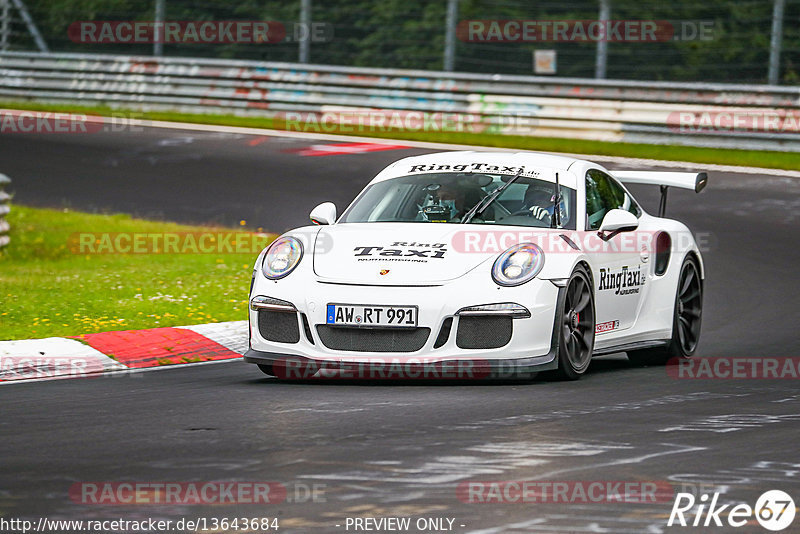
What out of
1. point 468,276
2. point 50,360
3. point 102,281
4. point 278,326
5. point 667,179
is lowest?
point 50,360

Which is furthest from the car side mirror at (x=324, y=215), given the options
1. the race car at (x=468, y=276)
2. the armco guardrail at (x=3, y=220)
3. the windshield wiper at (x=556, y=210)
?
the armco guardrail at (x=3, y=220)

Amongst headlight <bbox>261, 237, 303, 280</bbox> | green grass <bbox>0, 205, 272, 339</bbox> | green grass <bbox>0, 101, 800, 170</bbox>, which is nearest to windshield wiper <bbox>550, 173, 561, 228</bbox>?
headlight <bbox>261, 237, 303, 280</bbox>

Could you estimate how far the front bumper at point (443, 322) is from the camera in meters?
7.80

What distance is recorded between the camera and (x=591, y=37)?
21.8 meters

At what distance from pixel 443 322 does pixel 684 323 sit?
265 cm

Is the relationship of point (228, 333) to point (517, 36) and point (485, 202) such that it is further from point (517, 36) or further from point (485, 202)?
point (517, 36)

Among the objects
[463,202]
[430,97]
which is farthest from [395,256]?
[430,97]

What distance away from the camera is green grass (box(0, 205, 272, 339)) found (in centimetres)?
1036

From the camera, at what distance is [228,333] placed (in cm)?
999

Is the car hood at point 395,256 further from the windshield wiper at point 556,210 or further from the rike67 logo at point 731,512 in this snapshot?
the rike67 logo at point 731,512

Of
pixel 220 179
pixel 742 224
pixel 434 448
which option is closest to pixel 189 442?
pixel 434 448

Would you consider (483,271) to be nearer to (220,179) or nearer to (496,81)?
(220,179)

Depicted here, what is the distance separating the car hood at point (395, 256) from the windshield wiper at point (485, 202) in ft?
0.83

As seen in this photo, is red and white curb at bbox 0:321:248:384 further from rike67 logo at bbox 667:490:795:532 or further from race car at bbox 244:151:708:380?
rike67 logo at bbox 667:490:795:532
